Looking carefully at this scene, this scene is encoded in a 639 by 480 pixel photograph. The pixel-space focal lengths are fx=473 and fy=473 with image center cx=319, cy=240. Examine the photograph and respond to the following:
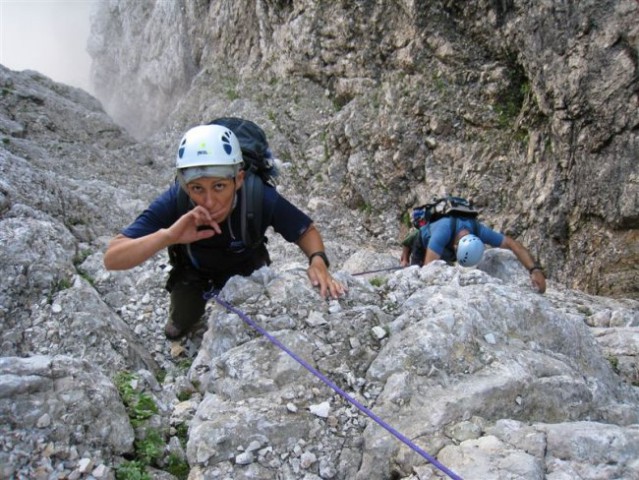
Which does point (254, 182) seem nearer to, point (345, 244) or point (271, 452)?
point (271, 452)

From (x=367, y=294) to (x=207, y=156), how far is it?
218cm

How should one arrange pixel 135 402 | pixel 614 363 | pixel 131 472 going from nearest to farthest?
pixel 131 472
pixel 135 402
pixel 614 363

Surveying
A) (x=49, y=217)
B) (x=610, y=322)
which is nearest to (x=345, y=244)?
(x=610, y=322)

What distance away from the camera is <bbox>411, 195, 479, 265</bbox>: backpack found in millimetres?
8398

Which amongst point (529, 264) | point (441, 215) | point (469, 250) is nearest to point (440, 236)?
point (469, 250)

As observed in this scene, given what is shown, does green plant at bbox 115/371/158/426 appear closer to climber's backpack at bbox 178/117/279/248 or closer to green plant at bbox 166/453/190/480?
green plant at bbox 166/453/190/480

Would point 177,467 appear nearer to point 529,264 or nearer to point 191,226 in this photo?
point 191,226

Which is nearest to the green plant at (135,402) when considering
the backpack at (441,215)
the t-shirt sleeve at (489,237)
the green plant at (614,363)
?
the green plant at (614,363)

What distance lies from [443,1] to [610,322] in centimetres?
1106

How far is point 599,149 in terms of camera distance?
11836 mm

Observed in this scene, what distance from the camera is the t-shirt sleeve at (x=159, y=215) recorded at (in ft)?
13.9

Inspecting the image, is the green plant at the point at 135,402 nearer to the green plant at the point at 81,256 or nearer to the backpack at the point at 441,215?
the green plant at the point at 81,256

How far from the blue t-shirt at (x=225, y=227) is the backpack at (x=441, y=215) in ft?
14.3

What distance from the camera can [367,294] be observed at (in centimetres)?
498
